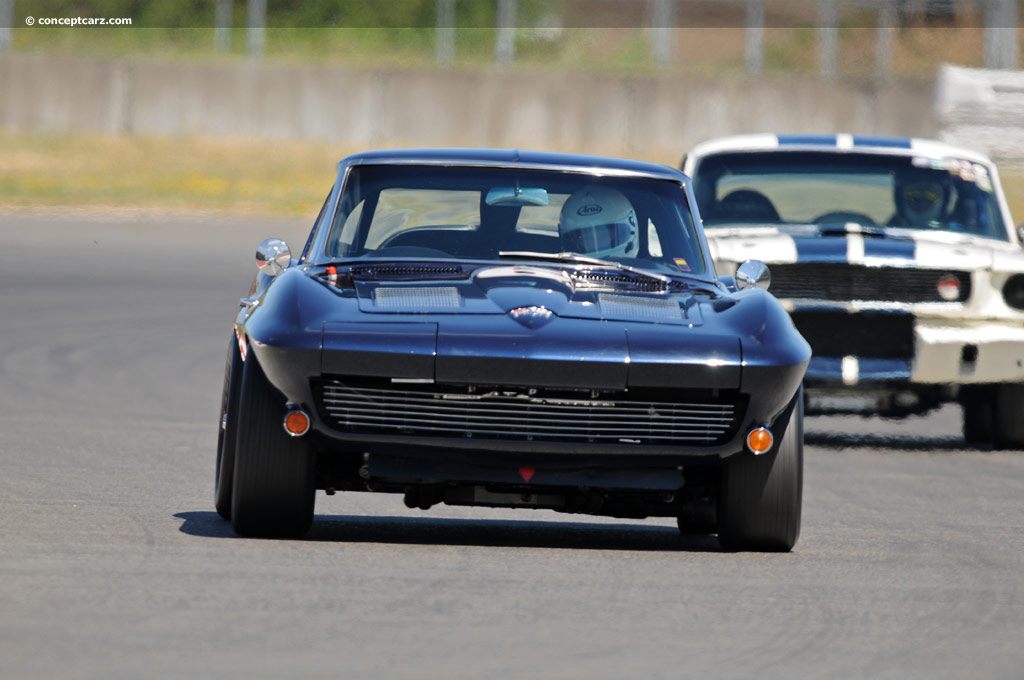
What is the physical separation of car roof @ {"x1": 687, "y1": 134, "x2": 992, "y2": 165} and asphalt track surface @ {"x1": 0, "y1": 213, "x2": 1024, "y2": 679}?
6.75 ft

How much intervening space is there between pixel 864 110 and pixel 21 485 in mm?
23234

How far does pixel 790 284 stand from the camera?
36.6 feet

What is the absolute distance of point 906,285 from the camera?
36.9ft

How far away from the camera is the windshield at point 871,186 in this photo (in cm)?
1212

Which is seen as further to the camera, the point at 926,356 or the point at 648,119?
the point at 648,119

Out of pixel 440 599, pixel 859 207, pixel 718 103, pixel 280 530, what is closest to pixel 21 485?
pixel 280 530

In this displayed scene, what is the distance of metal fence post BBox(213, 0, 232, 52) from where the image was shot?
31250mm

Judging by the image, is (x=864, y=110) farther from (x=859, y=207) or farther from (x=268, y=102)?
(x=859, y=207)

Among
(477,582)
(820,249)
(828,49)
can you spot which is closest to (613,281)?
(477,582)

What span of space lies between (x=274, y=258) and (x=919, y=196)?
18.0 ft

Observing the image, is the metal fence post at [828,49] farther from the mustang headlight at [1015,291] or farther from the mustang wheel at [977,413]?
the mustang headlight at [1015,291]

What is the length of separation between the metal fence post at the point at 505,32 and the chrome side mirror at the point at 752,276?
75.4ft

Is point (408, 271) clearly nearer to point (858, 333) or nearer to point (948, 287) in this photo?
point (858, 333)

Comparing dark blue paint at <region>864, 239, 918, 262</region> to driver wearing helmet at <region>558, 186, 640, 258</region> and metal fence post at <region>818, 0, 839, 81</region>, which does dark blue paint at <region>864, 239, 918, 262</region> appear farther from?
metal fence post at <region>818, 0, 839, 81</region>
